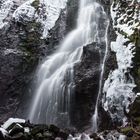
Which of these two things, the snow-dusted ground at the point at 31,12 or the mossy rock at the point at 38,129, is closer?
the mossy rock at the point at 38,129

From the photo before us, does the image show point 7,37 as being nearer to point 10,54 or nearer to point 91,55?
point 10,54

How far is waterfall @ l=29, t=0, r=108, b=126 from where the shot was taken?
38.9 ft

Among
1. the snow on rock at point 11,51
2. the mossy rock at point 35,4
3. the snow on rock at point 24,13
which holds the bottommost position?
the snow on rock at point 11,51

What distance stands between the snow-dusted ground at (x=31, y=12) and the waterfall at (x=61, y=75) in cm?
139

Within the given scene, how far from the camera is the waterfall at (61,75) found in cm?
1187

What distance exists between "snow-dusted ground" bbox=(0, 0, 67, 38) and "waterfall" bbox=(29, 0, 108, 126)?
1.39 meters

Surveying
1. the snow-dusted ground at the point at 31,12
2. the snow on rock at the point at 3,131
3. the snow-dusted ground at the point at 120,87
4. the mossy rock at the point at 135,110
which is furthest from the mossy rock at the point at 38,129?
the snow-dusted ground at the point at 31,12

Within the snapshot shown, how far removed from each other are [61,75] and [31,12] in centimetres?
515

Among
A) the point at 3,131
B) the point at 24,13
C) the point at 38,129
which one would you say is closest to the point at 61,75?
the point at 38,129

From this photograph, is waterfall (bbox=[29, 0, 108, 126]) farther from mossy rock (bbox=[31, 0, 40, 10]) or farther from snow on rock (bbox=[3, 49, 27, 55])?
mossy rock (bbox=[31, 0, 40, 10])

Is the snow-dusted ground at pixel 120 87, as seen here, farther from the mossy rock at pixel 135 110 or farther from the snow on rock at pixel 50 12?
the snow on rock at pixel 50 12

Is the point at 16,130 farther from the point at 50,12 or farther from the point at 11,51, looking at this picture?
the point at 50,12

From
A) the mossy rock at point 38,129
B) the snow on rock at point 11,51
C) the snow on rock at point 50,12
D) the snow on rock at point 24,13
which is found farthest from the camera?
the snow on rock at point 50,12

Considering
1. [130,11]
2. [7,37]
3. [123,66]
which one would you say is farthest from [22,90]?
[130,11]
